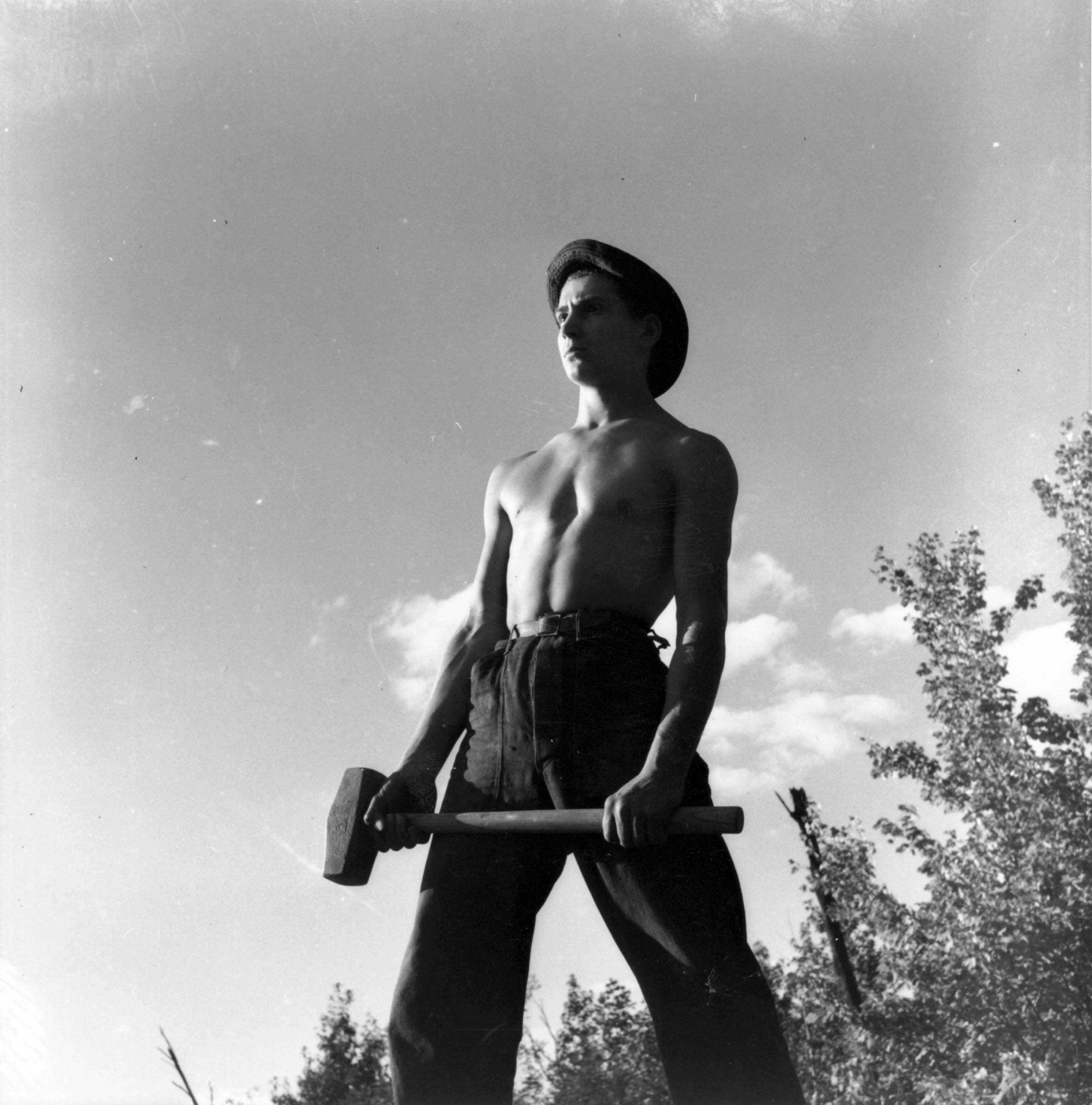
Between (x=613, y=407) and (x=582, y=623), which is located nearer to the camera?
(x=582, y=623)

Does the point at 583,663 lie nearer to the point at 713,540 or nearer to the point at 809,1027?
the point at 713,540

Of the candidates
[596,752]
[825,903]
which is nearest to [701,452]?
[596,752]

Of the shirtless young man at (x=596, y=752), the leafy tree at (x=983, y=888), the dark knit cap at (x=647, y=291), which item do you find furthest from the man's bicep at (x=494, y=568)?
the leafy tree at (x=983, y=888)

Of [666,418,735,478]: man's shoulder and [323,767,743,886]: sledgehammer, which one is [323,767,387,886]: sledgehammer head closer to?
[323,767,743,886]: sledgehammer

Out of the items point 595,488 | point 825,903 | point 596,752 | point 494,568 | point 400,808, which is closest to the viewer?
point 596,752

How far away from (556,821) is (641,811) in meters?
0.22

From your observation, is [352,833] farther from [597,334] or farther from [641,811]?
[597,334]

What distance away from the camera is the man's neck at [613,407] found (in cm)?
300

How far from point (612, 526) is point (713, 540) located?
9.9 inches

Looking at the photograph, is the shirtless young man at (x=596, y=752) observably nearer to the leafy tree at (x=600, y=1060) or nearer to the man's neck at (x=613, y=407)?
the man's neck at (x=613, y=407)

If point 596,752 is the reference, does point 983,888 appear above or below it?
above

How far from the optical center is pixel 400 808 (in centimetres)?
264

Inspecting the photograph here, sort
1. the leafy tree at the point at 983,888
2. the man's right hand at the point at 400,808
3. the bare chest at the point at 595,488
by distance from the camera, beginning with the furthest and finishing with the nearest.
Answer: the leafy tree at the point at 983,888
the bare chest at the point at 595,488
the man's right hand at the point at 400,808

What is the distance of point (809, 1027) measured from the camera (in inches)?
634
